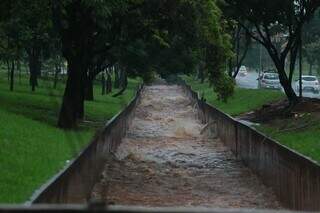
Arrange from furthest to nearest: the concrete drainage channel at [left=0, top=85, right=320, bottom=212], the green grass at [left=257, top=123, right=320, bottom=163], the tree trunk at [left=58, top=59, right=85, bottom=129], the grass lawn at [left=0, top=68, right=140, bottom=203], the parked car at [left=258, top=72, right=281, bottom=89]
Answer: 1. the parked car at [left=258, top=72, right=281, bottom=89]
2. the tree trunk at [left=58, top=59, right=85, bottom=129]
3. the green grass at [left=257, top=123, right=320, bottom=163]
4. the concrete drainage channel at [left=0, top=85, right=320, bottom=212]
5. the grass lawn at [left=0, top=68, right=140, bottom=203]

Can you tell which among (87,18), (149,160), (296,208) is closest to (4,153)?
(296,208)

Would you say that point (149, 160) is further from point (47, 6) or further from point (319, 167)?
point (319, 167)

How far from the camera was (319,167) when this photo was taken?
11.2 metres

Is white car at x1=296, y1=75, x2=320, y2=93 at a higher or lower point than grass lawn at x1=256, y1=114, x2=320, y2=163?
higher

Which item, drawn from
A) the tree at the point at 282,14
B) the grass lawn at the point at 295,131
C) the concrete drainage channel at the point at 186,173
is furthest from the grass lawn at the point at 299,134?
the tree at the point at 282,14

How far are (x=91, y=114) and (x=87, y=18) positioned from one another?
9.45 m

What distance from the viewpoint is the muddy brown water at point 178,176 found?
15.4 meters

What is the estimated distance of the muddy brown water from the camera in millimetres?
15391

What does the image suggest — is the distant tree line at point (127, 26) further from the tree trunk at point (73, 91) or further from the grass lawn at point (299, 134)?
the grass lawn at point (299, 134)

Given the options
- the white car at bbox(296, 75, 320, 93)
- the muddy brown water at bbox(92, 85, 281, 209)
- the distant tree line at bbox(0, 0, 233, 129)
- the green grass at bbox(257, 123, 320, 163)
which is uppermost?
the distant tree line at bbox(0, 0, 233, 129)

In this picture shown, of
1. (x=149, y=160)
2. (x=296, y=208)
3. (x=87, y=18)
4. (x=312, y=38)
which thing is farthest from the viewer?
(x=312, y=38)

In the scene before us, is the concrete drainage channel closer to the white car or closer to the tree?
the tree

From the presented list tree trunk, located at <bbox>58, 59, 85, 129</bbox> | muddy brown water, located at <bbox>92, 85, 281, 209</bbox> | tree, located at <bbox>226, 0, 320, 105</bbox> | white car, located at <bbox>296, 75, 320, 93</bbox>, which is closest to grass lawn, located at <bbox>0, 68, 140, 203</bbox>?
tree trunk, located at <bbox>58, 59, 85, 129</bbox>

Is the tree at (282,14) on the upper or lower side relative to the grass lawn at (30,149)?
upper
